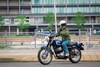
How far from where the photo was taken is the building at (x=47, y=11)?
9194 centimetres

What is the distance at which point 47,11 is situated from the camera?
93125 millimetres

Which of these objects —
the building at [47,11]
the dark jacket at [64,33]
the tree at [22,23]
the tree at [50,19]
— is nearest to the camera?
the dark jacket at [64,33]

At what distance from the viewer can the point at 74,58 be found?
44.8 feet

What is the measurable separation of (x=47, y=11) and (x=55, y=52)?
80.2 meters

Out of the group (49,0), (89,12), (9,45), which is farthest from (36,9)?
(9,45)

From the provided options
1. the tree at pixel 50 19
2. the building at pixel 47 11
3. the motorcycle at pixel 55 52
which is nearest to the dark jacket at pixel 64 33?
the motorcycle at pixel 55 52

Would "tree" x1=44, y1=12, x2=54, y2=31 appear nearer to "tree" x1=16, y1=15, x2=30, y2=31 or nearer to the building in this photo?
the building

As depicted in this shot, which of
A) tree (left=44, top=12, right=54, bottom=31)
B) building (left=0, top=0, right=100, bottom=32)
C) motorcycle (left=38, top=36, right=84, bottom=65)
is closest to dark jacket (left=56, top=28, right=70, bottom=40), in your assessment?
motorcycle (left=38, top=36, right=84, bottom=65)

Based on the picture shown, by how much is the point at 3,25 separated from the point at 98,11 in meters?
24.6

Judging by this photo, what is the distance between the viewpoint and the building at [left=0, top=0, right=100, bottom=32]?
91.9 m

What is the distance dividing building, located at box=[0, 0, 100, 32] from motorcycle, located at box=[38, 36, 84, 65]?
77.4 meters

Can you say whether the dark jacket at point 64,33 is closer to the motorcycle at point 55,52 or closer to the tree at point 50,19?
the motorcycle at point 55,52

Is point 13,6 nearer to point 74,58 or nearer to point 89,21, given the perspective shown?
point 89,21

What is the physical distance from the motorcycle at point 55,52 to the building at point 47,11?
254ft
